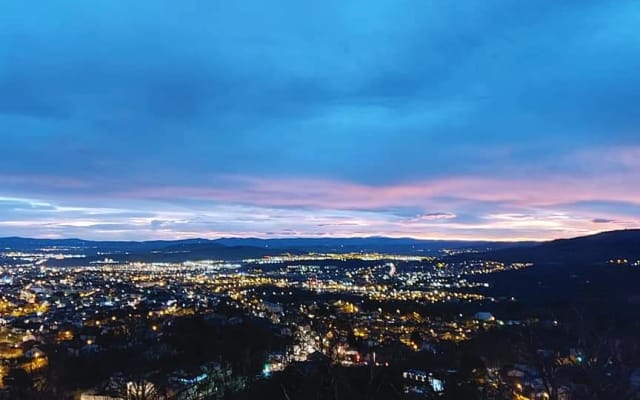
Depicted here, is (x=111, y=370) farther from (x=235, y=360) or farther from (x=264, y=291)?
(x=264, y=291)

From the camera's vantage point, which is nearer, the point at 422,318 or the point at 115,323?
the point at 115,323

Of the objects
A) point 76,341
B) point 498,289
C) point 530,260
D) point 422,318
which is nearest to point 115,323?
point 76,341

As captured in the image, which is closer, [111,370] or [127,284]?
[111,370]

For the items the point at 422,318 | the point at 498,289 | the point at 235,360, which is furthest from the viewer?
the point at 498,289

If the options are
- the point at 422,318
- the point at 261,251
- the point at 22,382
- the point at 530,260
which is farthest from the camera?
the point at 261,251

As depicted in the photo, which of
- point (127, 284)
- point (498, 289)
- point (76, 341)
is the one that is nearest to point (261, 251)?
point (127, 284)

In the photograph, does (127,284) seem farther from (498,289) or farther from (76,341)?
(498,289)

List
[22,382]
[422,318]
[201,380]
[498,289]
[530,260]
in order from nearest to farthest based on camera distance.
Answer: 1. [22,382]
2. [201,380]
3. [422,318]
4. [498,289]
5. [530,260]

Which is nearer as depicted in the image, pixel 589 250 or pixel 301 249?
pixel 589 250

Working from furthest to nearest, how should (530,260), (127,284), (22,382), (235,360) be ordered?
(530,260)
(127,284)
(235,360)
(22,382)
